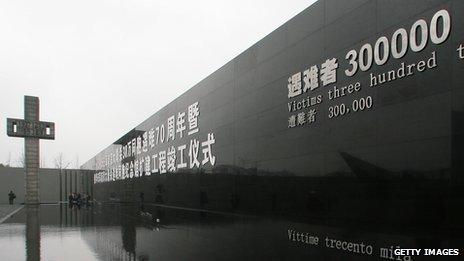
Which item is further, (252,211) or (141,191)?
(141,191)

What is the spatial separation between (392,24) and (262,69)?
12.7 ft

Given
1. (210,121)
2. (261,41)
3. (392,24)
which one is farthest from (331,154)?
(210,121)

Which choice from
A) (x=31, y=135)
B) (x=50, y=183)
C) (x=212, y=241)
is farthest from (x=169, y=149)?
(x=50, y=183)

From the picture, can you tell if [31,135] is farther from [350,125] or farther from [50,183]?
[350,125]

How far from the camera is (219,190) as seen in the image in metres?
11.4

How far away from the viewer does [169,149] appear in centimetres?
1570

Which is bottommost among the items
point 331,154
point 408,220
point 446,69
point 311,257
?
point 311,257

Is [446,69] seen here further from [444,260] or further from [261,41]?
[261,41]

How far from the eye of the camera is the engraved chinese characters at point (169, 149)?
13.1 m

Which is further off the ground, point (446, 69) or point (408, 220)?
point (446, 69)

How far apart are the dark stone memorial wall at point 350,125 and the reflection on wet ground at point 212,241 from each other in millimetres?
43

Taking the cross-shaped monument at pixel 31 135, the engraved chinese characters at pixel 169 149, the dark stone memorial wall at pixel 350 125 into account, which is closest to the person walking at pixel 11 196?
the cross-shaped monument at pixel 31 135

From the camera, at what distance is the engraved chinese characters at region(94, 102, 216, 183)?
13055 mm

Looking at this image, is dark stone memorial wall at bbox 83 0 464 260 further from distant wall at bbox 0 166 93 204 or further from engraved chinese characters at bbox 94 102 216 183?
distant wall at bbox 0 166 93 204
